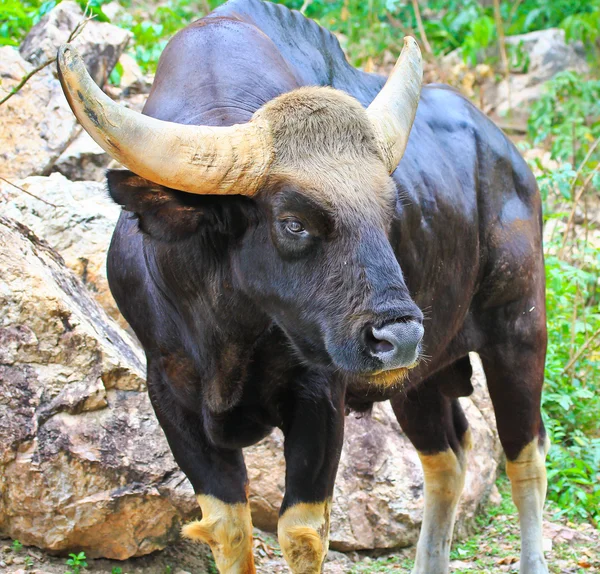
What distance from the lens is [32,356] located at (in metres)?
5.25

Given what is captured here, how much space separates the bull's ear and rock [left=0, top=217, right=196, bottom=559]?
1.79 metres

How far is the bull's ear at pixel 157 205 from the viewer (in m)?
3.60

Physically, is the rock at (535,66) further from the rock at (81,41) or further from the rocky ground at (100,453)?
the rocky ground at (100,453)

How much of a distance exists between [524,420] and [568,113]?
302 inches

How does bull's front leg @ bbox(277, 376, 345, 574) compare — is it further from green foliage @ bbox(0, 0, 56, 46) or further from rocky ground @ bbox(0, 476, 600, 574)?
green foliage @ bbox(0, 0, 56, 46)

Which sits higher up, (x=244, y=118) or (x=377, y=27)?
(x=377, y=27)

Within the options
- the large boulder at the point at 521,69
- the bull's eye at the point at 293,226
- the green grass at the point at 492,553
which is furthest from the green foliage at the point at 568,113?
the bull's eye at the point at 293,226

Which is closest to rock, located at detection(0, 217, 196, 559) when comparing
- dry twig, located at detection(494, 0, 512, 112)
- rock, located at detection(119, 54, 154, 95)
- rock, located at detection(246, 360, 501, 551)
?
rock, located at detection(246, 360, 501, 551)

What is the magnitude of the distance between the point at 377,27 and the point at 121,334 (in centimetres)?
934

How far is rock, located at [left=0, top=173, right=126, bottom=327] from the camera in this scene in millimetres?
6684

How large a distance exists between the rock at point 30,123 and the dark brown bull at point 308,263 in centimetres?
341

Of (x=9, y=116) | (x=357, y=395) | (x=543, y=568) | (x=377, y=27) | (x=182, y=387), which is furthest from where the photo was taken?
(x=377, y=27)

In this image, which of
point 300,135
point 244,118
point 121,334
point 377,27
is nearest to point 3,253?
point 121,334

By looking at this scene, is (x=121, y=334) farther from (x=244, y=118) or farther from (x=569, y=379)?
(x=569, y=379)
